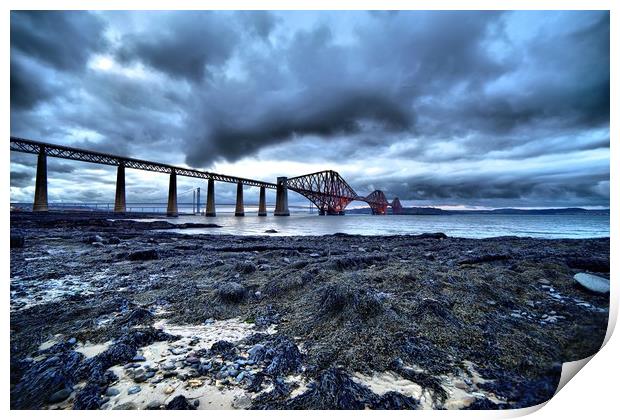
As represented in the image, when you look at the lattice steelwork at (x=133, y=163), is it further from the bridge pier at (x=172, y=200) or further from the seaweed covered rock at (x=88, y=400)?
the seaweed covered rock at (x=88, y=400)

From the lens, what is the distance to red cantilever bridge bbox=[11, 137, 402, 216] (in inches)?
379

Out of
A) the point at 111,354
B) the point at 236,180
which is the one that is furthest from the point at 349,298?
the point at 236,180

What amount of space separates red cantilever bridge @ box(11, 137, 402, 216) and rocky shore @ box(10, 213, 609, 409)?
2504 mm

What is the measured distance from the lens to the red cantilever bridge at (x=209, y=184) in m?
9.63

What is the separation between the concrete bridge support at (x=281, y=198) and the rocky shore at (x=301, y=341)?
6862 cm

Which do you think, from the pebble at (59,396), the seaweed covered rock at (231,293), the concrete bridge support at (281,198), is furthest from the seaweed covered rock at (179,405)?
the concrete bridge support at (281,198)

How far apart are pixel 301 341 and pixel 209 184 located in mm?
62085

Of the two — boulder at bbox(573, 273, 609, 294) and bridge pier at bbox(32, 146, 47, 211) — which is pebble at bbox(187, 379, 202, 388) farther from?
boulder at bbox(573, 273, 609, 294)

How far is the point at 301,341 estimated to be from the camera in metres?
2.61

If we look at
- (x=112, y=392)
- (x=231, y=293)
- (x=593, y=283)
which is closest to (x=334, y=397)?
(x=112, y=392)

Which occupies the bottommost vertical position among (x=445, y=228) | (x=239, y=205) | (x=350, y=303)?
(x=445, y=228)

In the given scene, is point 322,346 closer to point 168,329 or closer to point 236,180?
point 168,329

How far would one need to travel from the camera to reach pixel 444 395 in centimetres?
187

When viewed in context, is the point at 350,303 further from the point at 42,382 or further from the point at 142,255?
the point at 142,255
